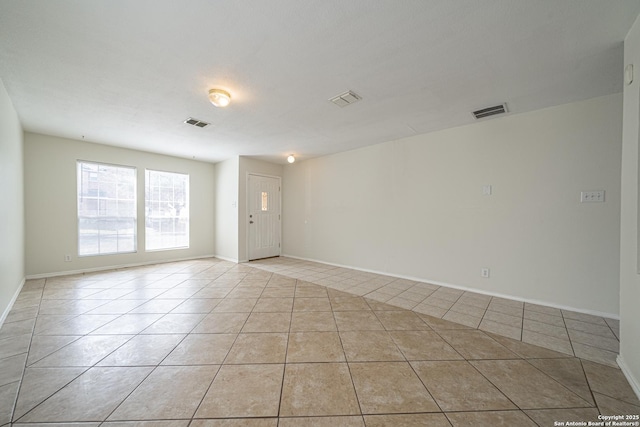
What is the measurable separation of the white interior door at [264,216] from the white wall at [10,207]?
11.4 feet

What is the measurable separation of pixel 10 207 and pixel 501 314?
6.22 meters

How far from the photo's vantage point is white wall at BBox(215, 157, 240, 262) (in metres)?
5.49

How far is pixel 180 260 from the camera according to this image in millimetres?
5562

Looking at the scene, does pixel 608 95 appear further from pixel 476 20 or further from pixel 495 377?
pixel 495 377

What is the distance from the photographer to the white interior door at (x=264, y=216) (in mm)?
5676

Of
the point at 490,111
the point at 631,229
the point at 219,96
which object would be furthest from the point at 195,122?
the point at 631,229

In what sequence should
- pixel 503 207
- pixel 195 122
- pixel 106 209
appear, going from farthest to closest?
pixel 106 209
pixel 195 122
pixel 503 207

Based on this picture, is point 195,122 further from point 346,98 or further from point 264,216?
point 264,216

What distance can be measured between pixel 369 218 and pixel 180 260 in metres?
4.67

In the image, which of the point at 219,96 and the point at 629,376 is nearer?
the point at 629,376

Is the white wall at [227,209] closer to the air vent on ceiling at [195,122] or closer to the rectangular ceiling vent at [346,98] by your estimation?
the air vent on ceiling at [195,122]

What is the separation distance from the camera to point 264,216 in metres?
5.98

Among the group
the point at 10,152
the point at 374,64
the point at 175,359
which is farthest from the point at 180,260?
the point at 374,64

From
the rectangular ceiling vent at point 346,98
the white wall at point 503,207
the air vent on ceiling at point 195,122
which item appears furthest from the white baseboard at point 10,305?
the white wall at point 503,207
